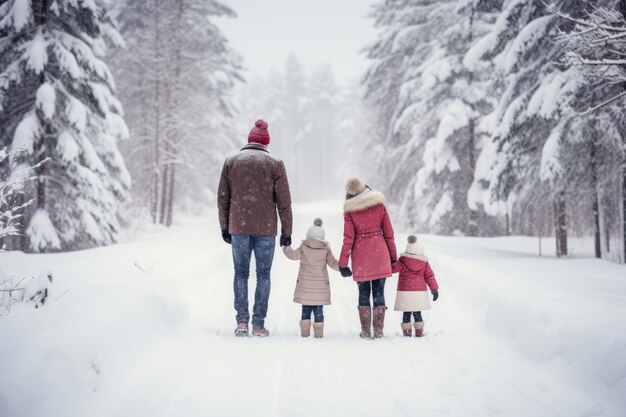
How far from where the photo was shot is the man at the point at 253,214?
5004 millimetres

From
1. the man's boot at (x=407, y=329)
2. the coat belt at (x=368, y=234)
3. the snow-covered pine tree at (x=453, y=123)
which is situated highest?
the snow-covered pine tree at (x=453, y=123)

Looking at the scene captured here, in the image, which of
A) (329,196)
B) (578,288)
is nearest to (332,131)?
(329,196)

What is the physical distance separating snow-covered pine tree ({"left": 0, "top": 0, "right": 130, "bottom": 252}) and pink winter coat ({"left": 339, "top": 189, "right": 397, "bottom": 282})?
834 cm

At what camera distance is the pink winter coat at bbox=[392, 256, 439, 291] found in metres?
5.39

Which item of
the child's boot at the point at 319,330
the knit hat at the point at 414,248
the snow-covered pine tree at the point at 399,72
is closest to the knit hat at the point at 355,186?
the knit hat at the point at 414,248

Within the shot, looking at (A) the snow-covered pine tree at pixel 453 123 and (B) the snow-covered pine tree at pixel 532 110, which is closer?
(B) the snow-covered pine tree at pixel 532 110

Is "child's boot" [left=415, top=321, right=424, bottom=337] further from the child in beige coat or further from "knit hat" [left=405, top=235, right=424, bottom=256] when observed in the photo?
the child in beige coat

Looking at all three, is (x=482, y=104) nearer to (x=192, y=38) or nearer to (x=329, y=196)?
(x=192, y=38)

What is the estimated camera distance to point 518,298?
4961 millimetres

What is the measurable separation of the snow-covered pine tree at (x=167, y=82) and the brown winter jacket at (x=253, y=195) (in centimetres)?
1301

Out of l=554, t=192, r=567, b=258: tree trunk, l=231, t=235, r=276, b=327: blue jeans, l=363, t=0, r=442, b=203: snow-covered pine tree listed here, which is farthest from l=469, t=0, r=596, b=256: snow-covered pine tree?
l=231, t=235, r=276, b=327: blue jeans

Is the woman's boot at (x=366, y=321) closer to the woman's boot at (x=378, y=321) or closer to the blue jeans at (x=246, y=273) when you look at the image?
the woman's boot at (x=378, y=321)

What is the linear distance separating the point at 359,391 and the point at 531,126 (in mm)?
8861

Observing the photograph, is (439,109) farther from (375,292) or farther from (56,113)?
(56,113)
